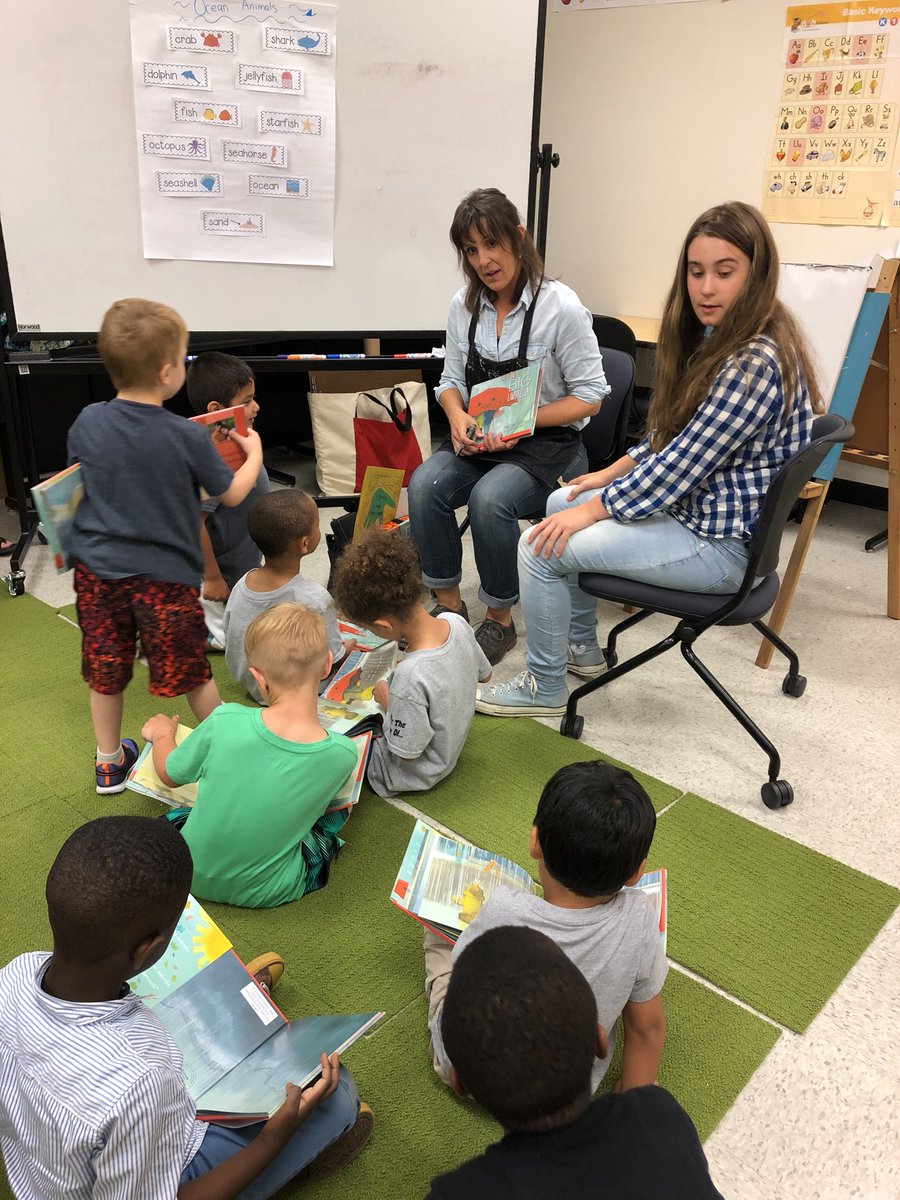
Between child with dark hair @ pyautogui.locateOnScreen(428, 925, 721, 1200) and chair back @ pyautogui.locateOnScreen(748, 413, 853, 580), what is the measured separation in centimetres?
140

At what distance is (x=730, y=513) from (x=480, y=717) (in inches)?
34.9

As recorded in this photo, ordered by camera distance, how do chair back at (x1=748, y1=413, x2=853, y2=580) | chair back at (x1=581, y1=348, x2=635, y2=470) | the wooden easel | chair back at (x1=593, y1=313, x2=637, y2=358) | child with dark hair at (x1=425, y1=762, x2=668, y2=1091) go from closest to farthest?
child with dark hair at (x1=425, y1=762, x2=668, y2=1091)
chair back at (x1=748, y1=413, x2=853, y2=580)
the wooden easel
chair back at (x1=581, y1=348, x2=635, y2=470)
chair back at (x1=593, y1=313, x2=637, y2=358)

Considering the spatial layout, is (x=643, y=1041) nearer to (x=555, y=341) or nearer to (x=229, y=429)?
(x=229, y=429)

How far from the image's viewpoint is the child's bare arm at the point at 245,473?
208 centimetres

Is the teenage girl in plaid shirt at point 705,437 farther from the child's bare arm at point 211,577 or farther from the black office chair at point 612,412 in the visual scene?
the child's bare arm at point 211,577

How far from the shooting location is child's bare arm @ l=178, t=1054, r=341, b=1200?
1.10 m

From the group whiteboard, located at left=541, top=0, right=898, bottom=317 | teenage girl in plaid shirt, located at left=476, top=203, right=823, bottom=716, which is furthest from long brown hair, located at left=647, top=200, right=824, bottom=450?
whiteboard, located at left=541, top=0, right=898, bottom=317

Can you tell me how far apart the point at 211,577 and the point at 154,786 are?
823 millimetres

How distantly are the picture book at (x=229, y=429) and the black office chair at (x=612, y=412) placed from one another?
89 centimetres

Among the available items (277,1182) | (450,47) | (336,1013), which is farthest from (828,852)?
(450,47)

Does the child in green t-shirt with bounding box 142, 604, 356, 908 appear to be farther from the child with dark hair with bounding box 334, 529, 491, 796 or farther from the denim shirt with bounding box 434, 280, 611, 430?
the denim shirt with bounding box 434, 280, 611, 430

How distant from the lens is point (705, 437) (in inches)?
80.4

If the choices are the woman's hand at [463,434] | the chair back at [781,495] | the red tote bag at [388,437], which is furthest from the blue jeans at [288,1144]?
the red tote bag at [388,437]

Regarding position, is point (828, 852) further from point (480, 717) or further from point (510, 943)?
point (510, 943)
